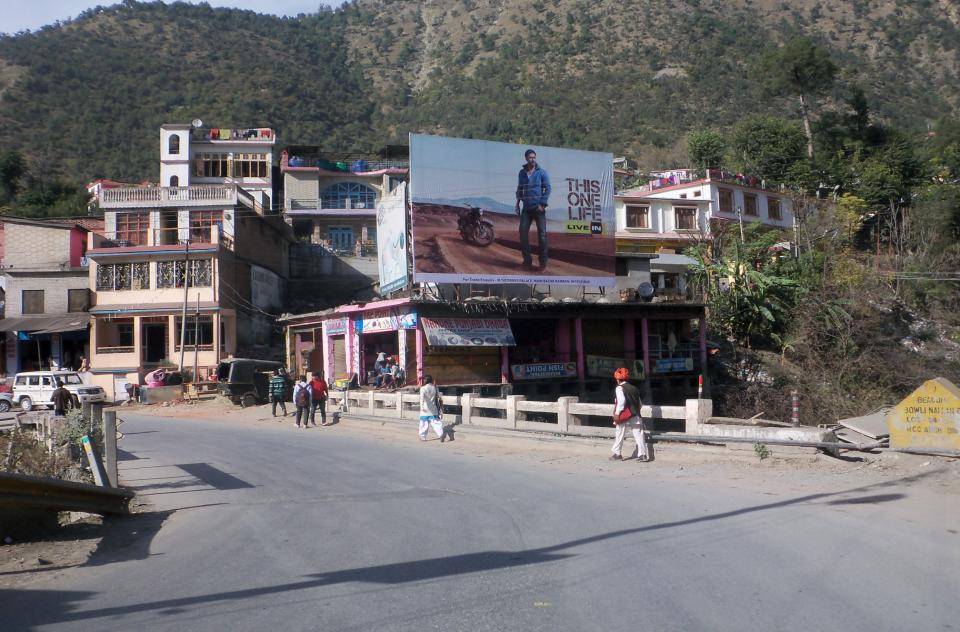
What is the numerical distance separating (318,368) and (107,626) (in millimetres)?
31527

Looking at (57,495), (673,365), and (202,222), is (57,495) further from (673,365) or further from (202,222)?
(202,222)

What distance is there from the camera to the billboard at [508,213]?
1121 inches

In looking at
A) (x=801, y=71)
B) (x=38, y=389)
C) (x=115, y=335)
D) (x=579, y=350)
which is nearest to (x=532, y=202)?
(x=579, y=350)

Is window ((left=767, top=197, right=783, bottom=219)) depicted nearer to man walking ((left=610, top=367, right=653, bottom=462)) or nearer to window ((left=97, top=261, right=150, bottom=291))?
window ((left=97, top=261, right=150, bottom=291))

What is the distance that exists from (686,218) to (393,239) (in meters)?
26.4

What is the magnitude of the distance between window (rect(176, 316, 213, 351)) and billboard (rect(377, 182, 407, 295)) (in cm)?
1241

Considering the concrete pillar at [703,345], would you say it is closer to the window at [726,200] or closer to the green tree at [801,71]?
the window at [726,200]

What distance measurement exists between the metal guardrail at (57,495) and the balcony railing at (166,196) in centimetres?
3800

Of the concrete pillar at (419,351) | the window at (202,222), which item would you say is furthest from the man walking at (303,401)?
the window at (202,222)

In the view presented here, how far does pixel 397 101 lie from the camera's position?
12475cm

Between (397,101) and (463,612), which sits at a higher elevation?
(397,101)

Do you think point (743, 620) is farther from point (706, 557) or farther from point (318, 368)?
point (318, 368)

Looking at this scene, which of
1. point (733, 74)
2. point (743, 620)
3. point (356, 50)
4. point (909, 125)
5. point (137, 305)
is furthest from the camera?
point (356, 50)

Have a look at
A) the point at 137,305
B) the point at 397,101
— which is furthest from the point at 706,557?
the point at 397,101
